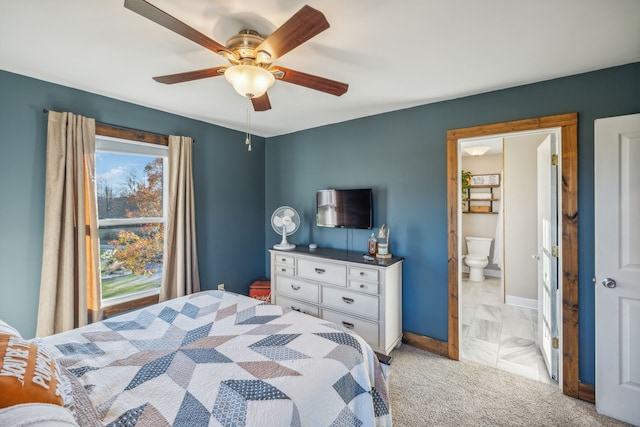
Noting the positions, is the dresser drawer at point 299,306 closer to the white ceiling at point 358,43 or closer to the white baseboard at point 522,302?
the white ceiling at point 358,43

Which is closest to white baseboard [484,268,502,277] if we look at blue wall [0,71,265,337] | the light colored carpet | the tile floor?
the tile floor

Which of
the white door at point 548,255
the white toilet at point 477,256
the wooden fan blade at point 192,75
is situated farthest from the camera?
the white toilet at point 477,256

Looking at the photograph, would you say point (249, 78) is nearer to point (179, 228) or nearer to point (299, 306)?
point (179, 228)

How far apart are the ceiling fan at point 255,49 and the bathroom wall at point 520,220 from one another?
3405mm

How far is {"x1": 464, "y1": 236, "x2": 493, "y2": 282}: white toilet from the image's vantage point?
4.96 metres

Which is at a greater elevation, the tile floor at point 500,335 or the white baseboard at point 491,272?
the white baseboard at point 491,272

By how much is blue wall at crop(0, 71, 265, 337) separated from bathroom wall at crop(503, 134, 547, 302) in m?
3.59

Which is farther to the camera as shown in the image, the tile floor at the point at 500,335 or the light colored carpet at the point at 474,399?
the tile floor at the point at 500,335

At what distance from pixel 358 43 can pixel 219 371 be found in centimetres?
191

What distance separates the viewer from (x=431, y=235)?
2.76 meters

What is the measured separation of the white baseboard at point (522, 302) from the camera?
384 centimetres

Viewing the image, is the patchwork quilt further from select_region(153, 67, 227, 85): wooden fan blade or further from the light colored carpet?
select_region(153, 67, 227, 85): wooden fan blade

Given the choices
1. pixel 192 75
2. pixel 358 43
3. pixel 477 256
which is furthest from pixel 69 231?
pixel 477 256

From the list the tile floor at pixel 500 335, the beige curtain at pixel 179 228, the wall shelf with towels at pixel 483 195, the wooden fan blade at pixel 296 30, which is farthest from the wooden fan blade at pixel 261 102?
the wall shelf with towels at pixel 483 195
